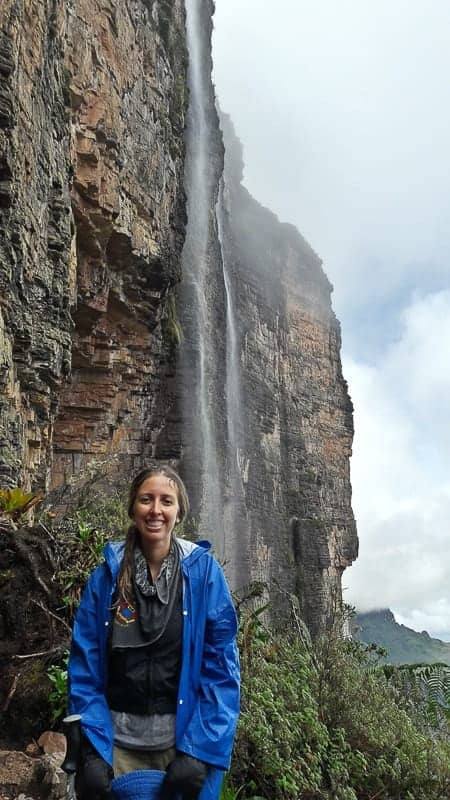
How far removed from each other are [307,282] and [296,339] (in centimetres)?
407

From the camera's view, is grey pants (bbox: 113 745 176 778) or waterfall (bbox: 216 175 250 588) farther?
waterfall (bbox: 216 175 250 588)

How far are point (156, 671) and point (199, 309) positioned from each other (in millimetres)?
17905

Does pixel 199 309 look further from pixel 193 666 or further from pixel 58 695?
pixel 193 666

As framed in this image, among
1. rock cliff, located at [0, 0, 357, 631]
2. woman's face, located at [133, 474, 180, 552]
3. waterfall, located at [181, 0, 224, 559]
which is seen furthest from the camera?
waterfall, located at [181, 0, 224, 559]

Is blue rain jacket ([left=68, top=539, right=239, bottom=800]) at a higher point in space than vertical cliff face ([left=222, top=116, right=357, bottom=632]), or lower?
lower

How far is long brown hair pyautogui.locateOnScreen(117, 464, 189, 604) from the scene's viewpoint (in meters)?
2.31

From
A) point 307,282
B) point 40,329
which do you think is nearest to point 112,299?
point 40,329

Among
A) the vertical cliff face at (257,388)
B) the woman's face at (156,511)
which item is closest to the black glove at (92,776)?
the woman's face at (156,511)

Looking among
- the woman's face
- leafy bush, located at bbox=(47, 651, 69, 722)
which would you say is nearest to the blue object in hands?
the woman's face

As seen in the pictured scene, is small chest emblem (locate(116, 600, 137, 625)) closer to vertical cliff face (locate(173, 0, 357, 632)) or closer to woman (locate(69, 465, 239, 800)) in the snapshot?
woman (locate(69, 465, 239, 800))

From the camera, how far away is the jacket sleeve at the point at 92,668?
6.96 feet

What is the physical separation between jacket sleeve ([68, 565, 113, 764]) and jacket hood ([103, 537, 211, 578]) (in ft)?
0.13

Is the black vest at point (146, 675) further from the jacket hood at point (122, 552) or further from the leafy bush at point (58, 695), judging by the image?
the leafy bush at point (58, 695)

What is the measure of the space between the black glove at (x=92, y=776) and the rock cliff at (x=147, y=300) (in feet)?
14.4
